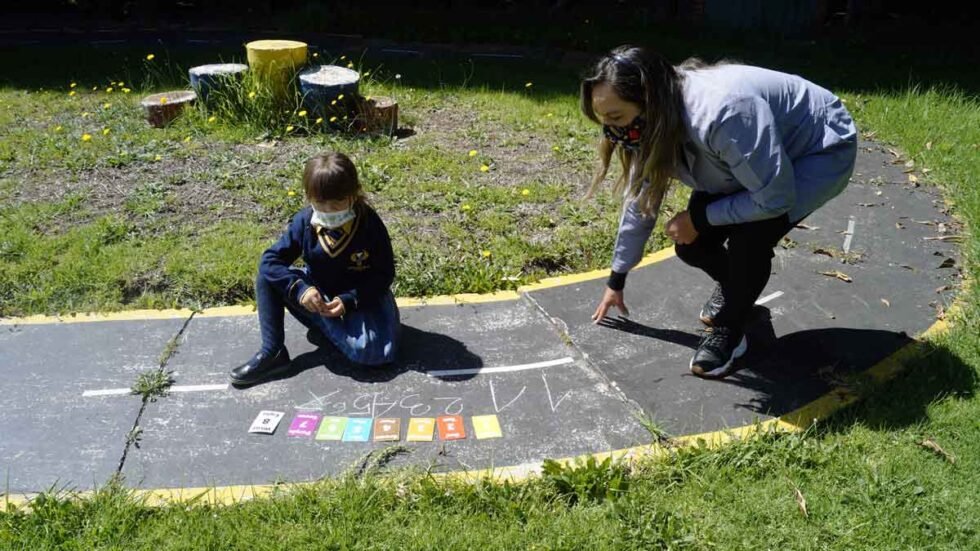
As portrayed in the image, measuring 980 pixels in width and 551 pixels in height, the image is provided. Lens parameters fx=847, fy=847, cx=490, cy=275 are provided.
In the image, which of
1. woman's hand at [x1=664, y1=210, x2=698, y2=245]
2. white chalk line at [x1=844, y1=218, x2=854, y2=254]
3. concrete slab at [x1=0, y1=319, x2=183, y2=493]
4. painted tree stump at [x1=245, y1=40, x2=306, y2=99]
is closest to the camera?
concrete slab at [x1=0, y1=319, x2=183, y2=493]

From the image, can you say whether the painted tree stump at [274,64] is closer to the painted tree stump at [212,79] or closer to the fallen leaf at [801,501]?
the painted tree stump at [212,79]

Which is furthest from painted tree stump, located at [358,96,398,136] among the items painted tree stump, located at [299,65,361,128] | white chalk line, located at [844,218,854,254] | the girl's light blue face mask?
white chalk line, located at [844,218,854,254]

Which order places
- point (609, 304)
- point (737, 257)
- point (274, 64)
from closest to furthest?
Answer: point (737, 257), point (609, 304), point (274, 64)

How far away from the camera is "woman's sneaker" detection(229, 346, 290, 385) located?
11.2ft

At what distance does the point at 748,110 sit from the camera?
284cm

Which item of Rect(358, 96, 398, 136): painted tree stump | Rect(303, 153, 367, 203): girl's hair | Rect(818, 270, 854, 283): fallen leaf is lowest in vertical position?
Rect(818, 270, 854, 283): fallen leaf

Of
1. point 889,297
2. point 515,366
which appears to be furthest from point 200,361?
point 889,297

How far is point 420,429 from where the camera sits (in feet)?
10.3

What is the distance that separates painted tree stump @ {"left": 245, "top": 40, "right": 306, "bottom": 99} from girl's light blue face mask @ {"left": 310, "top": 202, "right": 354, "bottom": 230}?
344 cm

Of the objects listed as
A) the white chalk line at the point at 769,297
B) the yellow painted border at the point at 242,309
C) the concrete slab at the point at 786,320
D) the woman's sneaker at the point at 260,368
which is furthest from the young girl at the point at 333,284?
the white chalk line at the point at 769,297

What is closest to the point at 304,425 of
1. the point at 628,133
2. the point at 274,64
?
the point at 628,133

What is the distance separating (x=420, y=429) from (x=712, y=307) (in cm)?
145

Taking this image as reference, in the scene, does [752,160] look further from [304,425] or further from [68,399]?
[68,399]

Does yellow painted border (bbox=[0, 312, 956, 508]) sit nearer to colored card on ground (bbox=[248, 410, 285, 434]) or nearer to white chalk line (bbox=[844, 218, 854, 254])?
colored card on ground (bbox=[248, 410, 285, 434])
